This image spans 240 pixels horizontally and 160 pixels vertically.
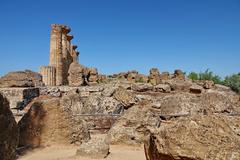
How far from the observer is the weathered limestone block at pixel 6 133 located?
3.61m

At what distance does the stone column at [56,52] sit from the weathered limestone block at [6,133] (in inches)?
750

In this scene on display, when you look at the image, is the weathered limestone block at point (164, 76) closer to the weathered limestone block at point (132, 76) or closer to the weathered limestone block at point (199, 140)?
the weathered limestone block at point (132, 76)

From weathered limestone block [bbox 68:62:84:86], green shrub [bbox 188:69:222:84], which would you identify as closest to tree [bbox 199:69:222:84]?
green shrub [bbox 188:69:222:84]

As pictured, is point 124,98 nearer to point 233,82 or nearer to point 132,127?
point 132,127

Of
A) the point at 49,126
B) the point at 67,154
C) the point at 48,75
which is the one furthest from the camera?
the point at 48,75

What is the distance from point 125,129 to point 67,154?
2046 mm

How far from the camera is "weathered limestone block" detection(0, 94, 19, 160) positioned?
142 inches

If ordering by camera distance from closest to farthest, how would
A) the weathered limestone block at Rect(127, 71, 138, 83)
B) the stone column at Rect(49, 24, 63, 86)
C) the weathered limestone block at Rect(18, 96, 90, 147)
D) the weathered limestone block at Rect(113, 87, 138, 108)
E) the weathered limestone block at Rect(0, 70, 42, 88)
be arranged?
the weathered limestone block at Rect(18, 96, 90, 147) → the weathered limestone block at Rect(113, 87, 138, 108) → the weathered limestone block at Rect(0, 70, 42, 88) → the stone column at Rect(49, 24, 63, 86) → the weathered limestone block at Rect(127, 71, 138, 83)

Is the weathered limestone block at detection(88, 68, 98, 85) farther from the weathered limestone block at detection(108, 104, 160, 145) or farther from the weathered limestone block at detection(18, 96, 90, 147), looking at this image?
the weathered limestone block at detection(18, 96, 90, 147)

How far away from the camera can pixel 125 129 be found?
782cm

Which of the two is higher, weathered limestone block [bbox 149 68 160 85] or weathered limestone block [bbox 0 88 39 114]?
weathered limestone block [bbox 149 68 160 85]

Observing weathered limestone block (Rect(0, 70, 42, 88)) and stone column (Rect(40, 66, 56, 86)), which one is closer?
weathered limestone block (Rect(0, 70, 42, 88))

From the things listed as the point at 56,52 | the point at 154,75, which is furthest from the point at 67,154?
the point at 154,75

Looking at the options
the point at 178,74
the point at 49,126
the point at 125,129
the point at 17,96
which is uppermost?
the point at 178,74
